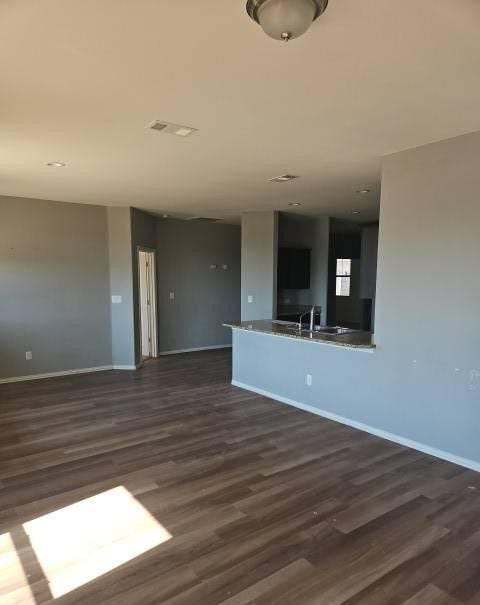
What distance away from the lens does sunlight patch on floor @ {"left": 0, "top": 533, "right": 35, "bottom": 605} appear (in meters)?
1.89

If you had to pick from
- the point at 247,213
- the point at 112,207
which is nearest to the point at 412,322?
the point at 247,213

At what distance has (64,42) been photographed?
1847mm

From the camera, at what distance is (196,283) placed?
8.16 metres

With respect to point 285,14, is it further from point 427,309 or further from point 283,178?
point 283,178

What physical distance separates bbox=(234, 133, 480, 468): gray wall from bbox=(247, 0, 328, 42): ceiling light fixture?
83.7 inches

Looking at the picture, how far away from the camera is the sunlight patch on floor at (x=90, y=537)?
6.79ft

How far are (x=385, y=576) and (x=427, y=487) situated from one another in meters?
1.06

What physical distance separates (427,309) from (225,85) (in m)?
2.35

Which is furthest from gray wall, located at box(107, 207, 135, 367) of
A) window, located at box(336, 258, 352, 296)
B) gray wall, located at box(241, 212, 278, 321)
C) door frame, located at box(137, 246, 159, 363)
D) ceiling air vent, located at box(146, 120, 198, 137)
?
window, located at box(336, 258, 352, 296)

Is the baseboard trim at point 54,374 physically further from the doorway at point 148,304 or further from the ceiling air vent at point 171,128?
the ceiling air vent at point 171,128

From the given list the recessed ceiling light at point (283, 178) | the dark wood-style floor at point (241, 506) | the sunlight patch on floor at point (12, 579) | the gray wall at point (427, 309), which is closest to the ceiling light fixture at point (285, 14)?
the gray wall at point (427, 309)

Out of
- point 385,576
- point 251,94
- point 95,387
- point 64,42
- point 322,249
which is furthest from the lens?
point 322,249

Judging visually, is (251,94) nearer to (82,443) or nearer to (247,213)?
(82,443)

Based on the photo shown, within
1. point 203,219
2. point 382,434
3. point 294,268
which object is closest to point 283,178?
point 382,434
